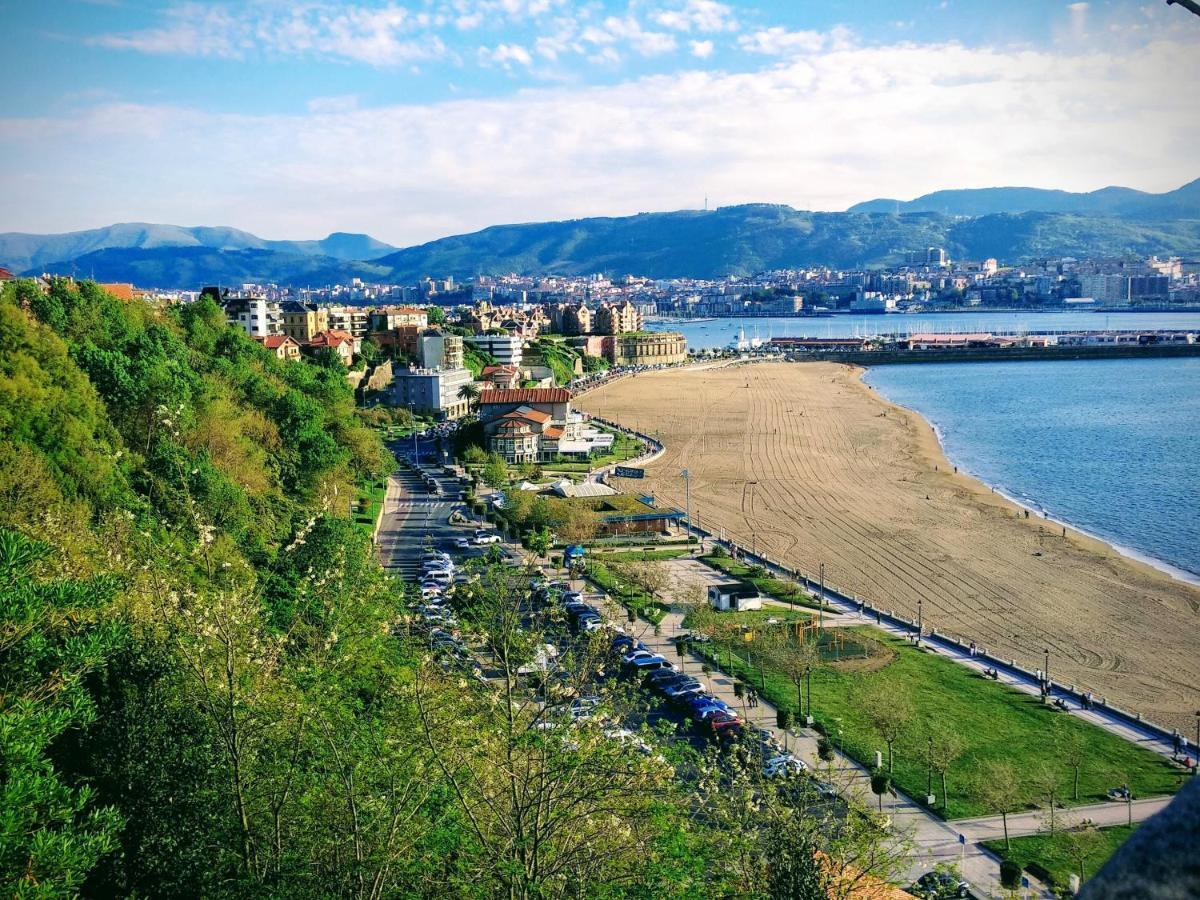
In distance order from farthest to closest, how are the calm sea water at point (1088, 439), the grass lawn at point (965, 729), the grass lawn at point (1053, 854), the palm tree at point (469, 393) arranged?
the palm tree at point (469, 393) → the calm sea water at point (1088, 439) → the grass lawn at point (965, 729) → the grass lawn at point (1053, 854)

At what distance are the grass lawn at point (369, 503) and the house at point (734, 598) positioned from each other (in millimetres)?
8621

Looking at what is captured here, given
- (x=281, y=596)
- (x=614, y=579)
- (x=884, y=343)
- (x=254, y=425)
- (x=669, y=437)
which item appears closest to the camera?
(x=281, y=596)

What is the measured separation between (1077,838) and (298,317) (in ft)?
174

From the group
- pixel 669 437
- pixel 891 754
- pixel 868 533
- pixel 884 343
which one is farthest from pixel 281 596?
pixel 884 343

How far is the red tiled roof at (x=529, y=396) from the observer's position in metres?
36.7

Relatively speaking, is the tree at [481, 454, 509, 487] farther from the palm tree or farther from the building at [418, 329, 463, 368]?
the building at [418, 329, 463, 368]

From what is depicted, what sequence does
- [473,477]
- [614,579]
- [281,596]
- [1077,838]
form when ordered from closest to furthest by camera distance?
1. [1077,838]
2. [281,596]
3. [614,579]
4. [473,477]

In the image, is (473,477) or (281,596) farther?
(473,477)

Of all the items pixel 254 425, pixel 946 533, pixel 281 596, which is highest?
pixel 254 425

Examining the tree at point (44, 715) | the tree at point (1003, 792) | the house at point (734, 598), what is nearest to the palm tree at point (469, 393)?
the house at point (734, 598)

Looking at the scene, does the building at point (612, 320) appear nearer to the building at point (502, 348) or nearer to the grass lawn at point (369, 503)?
the building at point (502, 348)

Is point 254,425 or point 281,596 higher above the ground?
point 254,425

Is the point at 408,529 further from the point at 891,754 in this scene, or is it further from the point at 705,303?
the point at 705,303

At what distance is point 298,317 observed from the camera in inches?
2243
